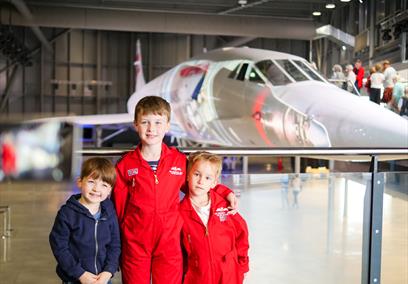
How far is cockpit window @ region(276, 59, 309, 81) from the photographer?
6.04 metres

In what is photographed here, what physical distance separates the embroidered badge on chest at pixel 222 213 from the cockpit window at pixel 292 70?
14.5 feet

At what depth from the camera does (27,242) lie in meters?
4.18

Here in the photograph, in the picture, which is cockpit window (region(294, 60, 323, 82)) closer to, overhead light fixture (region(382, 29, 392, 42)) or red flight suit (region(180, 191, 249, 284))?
overhead light fixture (region(382, 29, 392, 42))

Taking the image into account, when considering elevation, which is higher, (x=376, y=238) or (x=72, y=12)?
(x=72, y=12)

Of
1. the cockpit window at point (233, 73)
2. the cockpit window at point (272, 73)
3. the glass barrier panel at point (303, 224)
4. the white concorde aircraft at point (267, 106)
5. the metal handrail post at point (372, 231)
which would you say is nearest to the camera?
the glass barrier panel at point (303, 224)

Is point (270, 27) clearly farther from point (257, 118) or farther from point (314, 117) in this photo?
point (314, 117)

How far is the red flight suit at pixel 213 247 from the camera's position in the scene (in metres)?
1.76

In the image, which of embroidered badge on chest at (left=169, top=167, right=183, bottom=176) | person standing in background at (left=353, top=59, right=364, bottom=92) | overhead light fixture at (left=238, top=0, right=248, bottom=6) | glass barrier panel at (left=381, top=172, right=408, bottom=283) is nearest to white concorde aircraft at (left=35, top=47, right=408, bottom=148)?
person standing in background at (left=353, top=59, right=364, bottom=92)

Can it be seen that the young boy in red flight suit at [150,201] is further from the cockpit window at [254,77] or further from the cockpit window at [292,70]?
the cockpit window at [254,77]

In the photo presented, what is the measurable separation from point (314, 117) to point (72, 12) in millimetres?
4712

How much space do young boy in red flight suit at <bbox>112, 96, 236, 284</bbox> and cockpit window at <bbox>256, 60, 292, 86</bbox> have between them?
4.55 metres

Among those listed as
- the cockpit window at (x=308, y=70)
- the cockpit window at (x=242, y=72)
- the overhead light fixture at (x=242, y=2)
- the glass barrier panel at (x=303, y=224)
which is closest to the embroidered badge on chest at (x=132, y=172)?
the glass barrier panel at (x=303, y=224)

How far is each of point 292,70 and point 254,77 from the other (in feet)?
1.59

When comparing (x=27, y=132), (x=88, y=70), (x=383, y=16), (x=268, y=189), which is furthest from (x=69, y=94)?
(x=27, y=132)
